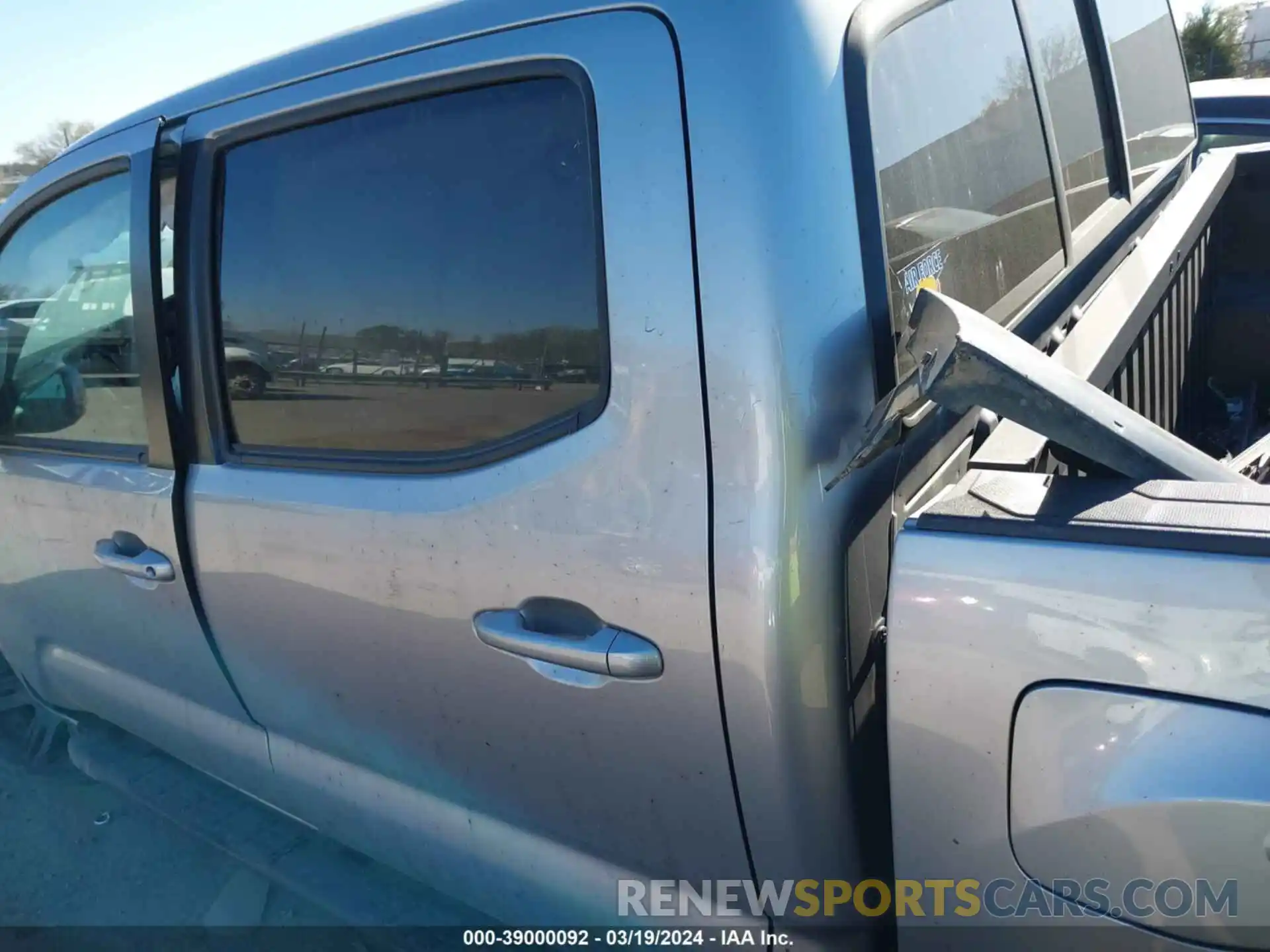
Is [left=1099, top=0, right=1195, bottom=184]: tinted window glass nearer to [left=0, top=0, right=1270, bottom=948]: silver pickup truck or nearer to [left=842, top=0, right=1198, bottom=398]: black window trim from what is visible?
[left=842, top=0, right=1198, bottom=398]: black window trim

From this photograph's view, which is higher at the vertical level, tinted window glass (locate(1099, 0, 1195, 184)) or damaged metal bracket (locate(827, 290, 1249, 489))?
tinted window glass (locate(1099, 0, 1195, 184))

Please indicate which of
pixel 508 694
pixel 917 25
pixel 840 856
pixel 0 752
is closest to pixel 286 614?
pixel 508 694

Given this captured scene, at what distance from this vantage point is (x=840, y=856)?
1.46 meters

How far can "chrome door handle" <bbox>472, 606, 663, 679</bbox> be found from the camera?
1.45 metres

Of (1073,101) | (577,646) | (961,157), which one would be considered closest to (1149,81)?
(1073,101)

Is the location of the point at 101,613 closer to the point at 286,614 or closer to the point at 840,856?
the point at 286,614

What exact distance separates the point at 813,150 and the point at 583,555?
2.18ft

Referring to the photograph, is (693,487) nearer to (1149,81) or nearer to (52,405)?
(52,405)

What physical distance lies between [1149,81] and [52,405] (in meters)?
3.49

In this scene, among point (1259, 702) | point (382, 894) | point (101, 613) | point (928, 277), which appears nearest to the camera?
point (1259, 702)

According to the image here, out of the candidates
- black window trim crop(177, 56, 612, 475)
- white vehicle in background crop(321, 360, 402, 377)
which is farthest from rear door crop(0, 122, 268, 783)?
white vehicle in background crop(321, 360, 402, 377)

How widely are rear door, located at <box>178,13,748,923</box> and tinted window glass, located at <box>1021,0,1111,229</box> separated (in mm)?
1380

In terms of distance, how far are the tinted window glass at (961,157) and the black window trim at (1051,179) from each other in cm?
3

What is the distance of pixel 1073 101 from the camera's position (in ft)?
8.17
